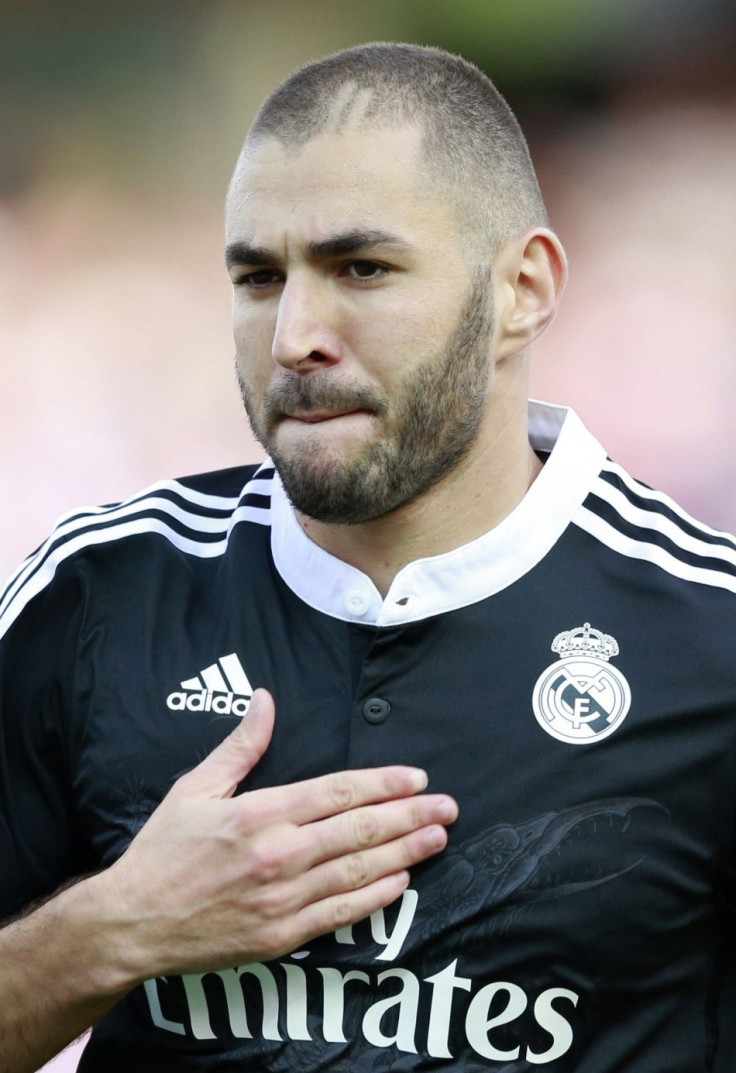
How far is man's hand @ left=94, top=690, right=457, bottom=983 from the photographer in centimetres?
145

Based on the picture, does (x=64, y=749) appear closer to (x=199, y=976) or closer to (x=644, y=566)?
(x=199, y=976)

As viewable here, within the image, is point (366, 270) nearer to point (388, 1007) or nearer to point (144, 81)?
point (388, 1007)

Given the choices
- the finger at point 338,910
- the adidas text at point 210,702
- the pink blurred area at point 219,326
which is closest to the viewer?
the finger at point 338,910

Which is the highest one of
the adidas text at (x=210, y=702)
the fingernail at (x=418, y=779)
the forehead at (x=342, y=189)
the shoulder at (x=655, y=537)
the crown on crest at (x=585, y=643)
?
the forehead at (x=342, y=189)

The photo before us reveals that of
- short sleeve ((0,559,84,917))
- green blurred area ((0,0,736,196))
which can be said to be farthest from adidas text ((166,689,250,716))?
green blurred area ((0,0,736,196))

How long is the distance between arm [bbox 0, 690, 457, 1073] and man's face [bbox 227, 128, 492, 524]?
331 millimetres

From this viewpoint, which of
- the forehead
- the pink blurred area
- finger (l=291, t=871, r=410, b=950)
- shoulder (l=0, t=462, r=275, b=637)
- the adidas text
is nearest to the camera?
finger (l=291, t=871, r=410, b=950)

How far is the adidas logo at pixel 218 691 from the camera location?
1.66 meters

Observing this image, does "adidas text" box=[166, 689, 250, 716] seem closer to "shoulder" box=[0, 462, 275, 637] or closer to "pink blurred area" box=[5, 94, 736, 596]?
"shoulder" box=[0, 462, 275, 637]

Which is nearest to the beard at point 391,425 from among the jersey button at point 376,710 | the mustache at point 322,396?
the mustache at point 322,396

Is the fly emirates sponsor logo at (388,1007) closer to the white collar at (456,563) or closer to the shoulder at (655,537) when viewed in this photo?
the white collar at (456,563)

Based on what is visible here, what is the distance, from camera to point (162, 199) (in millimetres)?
4488

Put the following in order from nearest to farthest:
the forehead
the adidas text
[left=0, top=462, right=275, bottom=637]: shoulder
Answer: the forehead → the adidas text → [left=0, top=462, right=275, bottom=637]: shoulder

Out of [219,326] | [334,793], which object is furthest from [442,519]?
[219,326]
